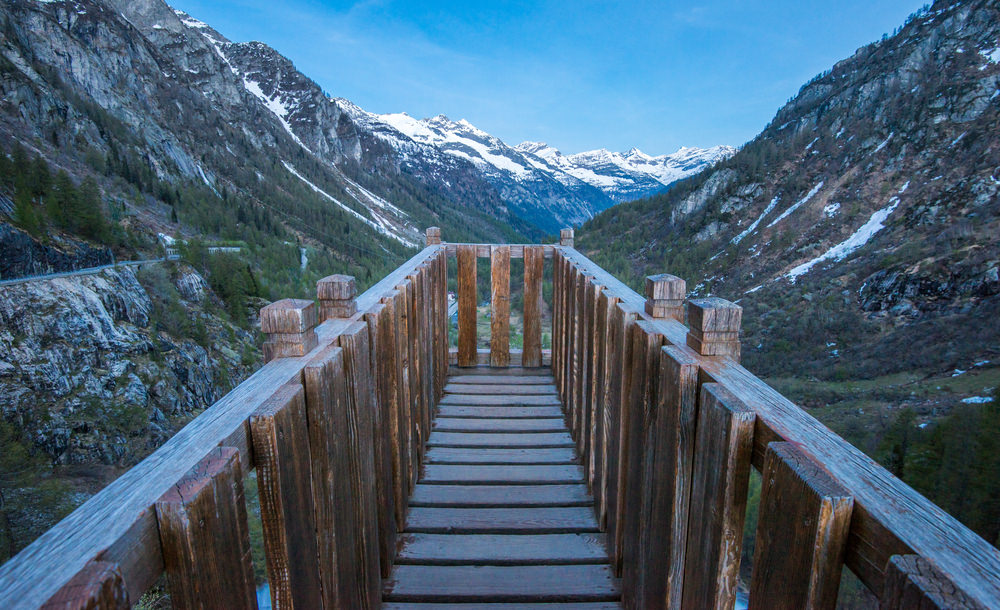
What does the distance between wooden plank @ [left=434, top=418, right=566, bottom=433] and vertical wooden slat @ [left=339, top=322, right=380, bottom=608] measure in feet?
6.15

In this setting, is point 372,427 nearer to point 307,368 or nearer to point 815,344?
point 307,368

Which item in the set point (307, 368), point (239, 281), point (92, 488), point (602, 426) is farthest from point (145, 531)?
point (239, 281)

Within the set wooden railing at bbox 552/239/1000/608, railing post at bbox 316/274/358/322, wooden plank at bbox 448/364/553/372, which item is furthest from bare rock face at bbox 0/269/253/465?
wooden railing at bbox 552/239/1000/608

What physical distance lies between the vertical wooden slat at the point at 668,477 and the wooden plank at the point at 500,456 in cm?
183

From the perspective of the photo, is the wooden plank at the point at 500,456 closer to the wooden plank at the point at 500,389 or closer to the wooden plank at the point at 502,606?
the wooden plank at the point at 500,389

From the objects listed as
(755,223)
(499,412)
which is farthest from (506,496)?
(755,223)

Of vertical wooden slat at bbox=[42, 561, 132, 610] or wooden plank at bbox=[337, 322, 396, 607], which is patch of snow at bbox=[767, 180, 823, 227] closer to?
wooden plank at bbox=[337, 322, 396, 607]

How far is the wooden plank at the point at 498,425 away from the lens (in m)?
4.16

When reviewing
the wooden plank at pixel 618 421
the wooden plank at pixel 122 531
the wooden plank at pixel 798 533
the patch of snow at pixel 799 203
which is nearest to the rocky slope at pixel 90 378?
the wooden plank at pixel 618 421

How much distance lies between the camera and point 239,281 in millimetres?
35812

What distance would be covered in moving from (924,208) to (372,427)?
104 feet

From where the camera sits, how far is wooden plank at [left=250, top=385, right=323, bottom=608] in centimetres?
124

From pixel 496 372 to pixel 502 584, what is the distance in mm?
3024

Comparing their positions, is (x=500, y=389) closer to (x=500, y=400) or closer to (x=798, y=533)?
(x=500, y=400)
